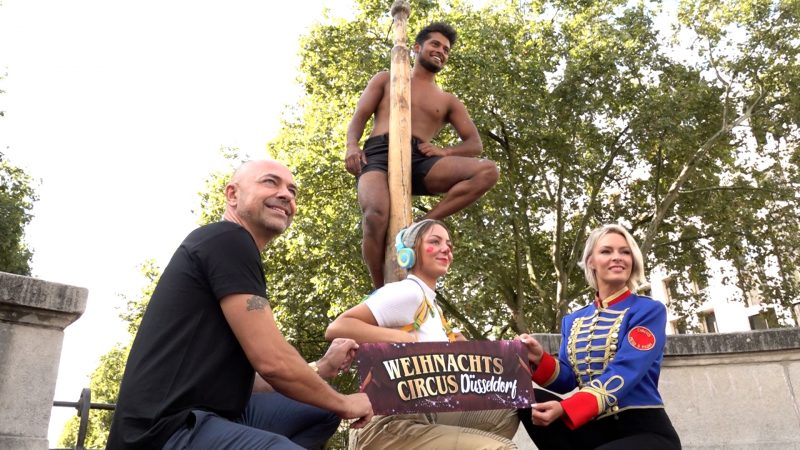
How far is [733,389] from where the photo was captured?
5305 mm

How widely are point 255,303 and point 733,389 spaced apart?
176 inches

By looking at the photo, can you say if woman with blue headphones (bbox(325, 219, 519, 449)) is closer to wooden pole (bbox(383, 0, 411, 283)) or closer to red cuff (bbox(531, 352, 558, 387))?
red cuff (bbox(531, 352, 558, 387))

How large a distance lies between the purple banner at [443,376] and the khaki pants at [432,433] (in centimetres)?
11

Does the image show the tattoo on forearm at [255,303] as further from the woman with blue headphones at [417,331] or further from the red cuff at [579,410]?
the red cuff at [579,410]

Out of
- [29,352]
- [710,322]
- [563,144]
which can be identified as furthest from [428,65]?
[710,322]

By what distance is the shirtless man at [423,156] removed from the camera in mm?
4398

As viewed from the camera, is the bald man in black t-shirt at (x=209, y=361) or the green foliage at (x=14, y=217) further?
the green foliage at (x=14, y=217)

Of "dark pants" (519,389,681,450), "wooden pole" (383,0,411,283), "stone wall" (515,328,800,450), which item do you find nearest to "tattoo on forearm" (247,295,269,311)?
"dark pants" (519,389,681,450)

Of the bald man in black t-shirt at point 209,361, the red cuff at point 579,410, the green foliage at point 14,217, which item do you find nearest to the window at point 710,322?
A: the green foliage at point 14,217

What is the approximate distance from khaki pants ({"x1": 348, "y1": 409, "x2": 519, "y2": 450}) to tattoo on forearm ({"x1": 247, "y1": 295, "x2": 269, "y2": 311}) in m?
0.79

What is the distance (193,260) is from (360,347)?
72 centimetres

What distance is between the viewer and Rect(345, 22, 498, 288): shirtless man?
4398 mm

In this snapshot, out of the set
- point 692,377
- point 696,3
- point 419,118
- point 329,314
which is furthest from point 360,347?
point 696,3

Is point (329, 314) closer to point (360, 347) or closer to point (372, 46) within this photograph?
point (372, 46)
